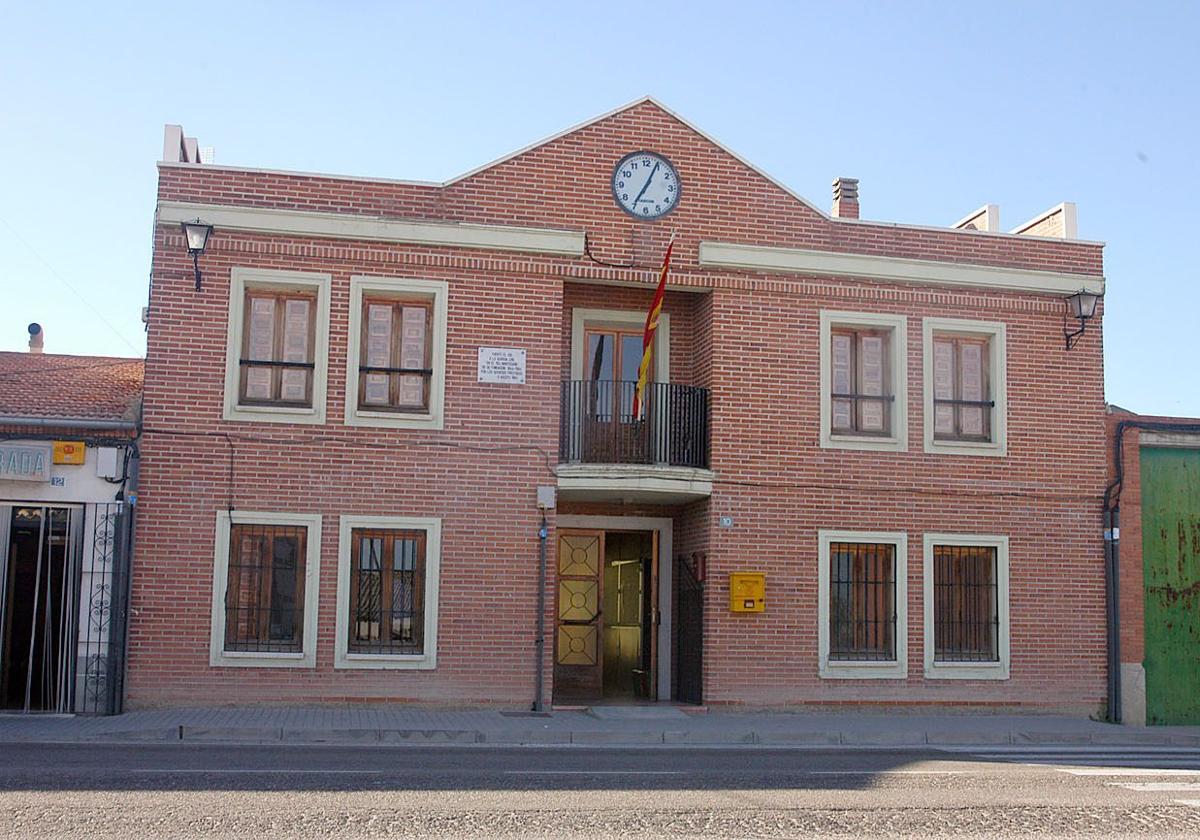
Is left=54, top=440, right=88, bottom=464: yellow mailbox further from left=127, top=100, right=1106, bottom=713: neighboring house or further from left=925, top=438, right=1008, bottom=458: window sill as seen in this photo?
left=925, top=438, right=1008, bottom=458: window sill

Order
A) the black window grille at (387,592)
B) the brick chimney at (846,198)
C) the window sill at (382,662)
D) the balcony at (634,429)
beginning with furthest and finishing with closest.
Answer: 1. the brick chimney at (846,198)
2. the balcony at (634,429)
3. the black window grille at (387,592)
4. the window sill at (382,662)

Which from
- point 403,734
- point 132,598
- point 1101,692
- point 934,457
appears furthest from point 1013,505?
point 132,598

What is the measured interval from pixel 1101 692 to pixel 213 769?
12.4 metres

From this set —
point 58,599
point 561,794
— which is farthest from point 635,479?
point 561,794

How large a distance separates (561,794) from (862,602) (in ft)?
28.6

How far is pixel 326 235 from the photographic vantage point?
16.6 m

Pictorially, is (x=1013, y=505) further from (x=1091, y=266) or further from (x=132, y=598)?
(x=132, y=598)

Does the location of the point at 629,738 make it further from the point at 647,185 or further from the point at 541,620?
the point at 647,185

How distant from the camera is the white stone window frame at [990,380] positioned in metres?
18.2

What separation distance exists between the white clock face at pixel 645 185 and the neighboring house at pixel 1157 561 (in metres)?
7.03

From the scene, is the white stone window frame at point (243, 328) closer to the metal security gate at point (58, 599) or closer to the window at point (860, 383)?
the metal security gate at point (58, 599)

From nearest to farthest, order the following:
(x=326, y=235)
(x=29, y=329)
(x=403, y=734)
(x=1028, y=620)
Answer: (x=403, y=734) → (x=326, y=235) → (x=1028, y=620) → (x=29, y=329)

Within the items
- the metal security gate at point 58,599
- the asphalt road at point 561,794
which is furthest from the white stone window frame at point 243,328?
the asphalt road at point 561,794

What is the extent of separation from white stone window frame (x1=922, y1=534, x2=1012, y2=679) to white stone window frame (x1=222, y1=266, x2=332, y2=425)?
8.27 metres
